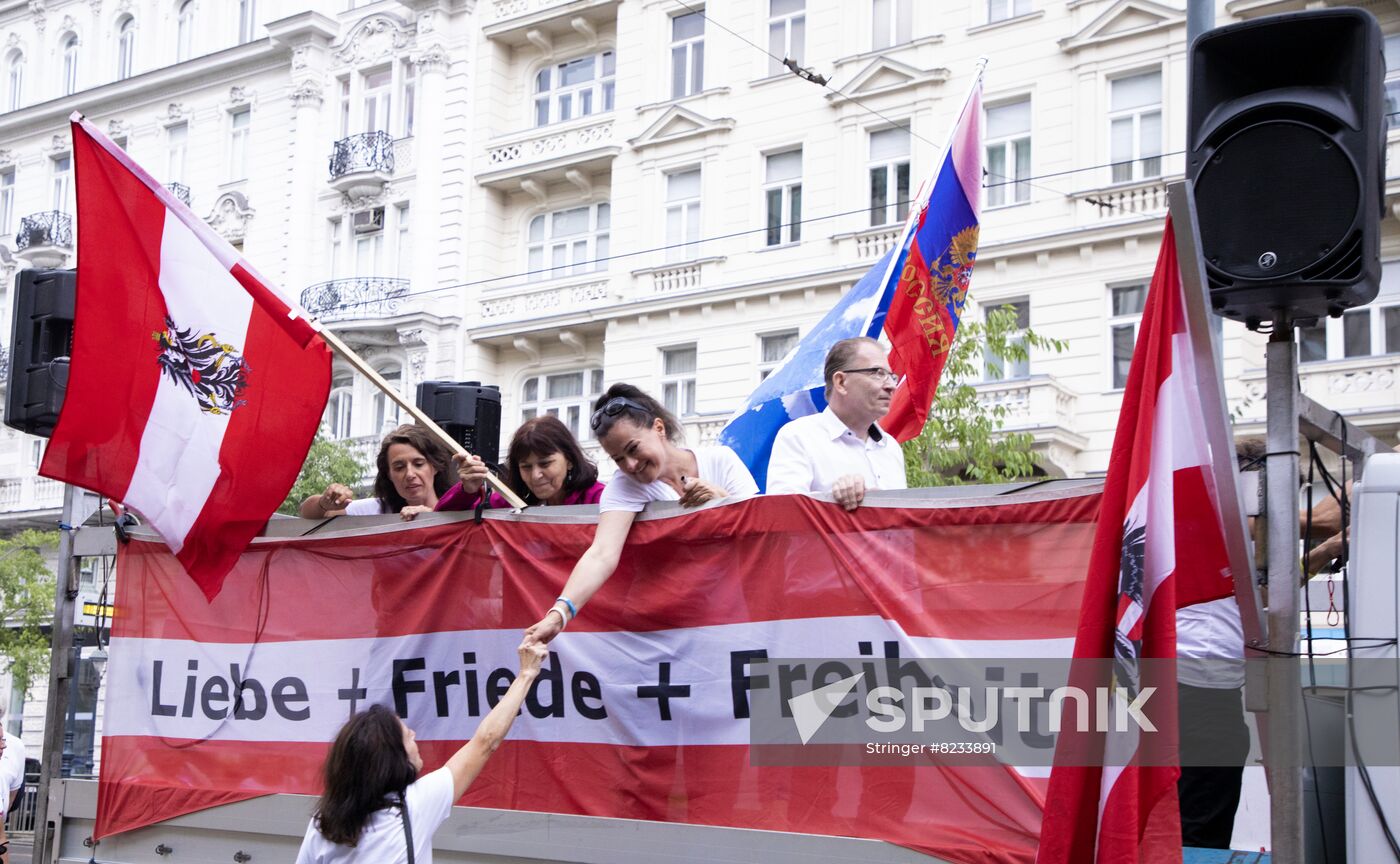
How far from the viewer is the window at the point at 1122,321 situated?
22688 mm

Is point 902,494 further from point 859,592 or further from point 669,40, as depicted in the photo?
point 669,40

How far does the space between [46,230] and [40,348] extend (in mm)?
32871

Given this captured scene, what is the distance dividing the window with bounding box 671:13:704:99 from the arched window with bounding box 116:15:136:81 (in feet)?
51.7

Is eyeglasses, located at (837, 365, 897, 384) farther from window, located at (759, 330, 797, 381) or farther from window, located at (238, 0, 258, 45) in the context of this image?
window, located at (238, 0, 258, 45)

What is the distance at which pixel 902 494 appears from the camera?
4.84m

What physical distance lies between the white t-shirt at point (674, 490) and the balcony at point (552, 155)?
78.2 feet

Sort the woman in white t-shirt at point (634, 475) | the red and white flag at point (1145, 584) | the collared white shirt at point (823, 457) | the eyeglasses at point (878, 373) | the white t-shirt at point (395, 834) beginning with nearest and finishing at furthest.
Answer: the red and white flag at point (1145, 584) → the white t-shirt at point (395, 834) → the woman in white t-shirt at point (634, 475) → the collared white shirt at point (823, 457) → the eyeglasses at point (878, 373)

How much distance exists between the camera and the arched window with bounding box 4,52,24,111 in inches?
1549

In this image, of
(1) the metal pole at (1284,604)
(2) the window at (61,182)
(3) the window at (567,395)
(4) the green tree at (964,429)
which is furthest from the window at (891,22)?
(1) the metal pole at (1284,604)

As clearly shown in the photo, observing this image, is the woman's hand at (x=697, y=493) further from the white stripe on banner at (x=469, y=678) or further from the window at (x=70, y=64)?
the window at (x=70, y=64)

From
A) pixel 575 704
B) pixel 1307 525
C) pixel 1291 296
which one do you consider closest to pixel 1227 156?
pixel 1291 296

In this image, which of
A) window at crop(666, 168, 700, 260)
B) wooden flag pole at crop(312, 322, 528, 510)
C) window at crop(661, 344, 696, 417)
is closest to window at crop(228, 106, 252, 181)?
window at crop(666, 168, 700, 260)

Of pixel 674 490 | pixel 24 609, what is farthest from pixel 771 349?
pixel 674 490

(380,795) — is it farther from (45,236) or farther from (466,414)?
(45,236)
